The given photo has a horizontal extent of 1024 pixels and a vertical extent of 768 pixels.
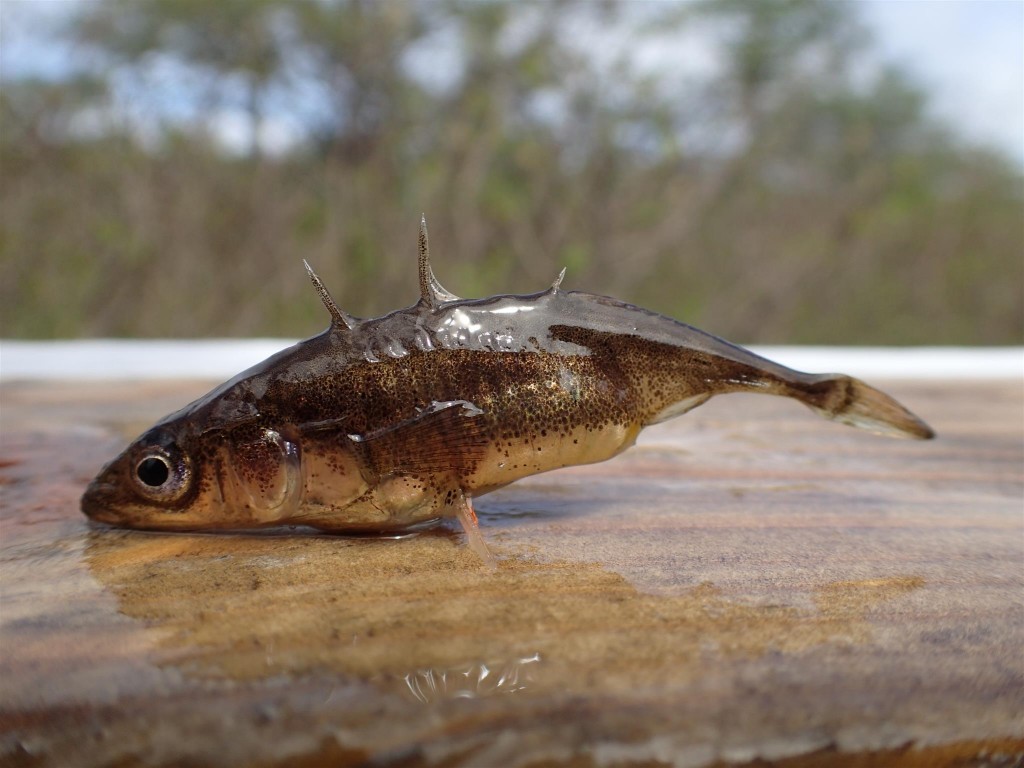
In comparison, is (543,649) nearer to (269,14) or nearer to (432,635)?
(432,635)

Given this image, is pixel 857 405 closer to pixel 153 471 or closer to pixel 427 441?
pixel 427 441

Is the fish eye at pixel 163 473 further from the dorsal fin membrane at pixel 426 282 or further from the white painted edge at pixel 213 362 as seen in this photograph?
the white painted edge at pixel 213 362

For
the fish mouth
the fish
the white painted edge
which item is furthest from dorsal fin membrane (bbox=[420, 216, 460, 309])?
the white painted edge

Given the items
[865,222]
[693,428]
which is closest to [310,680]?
[693,428]

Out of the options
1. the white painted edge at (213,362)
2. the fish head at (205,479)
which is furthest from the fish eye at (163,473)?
the white painted edge at (213,362)

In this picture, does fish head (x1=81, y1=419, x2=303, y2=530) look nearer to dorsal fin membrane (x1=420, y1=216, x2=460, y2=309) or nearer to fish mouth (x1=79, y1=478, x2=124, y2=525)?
fish mouth (x1=79, y1=478, x2=124, y2=525)

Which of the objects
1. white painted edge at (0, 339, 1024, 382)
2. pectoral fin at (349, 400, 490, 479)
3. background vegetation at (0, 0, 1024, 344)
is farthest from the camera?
background vegetation at (0, 0, 1024, 344)
